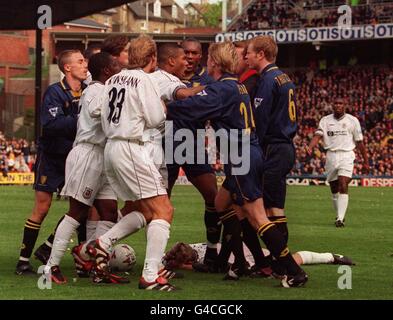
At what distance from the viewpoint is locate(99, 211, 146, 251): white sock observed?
352 inches

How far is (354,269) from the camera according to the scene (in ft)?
34.3

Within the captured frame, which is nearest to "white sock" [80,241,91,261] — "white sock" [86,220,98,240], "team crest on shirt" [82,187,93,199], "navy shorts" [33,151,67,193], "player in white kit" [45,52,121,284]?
"player in white kit" [45,52,121,284]

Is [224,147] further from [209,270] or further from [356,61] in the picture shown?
[356,61]

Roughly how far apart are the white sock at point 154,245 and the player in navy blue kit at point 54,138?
5.64ft

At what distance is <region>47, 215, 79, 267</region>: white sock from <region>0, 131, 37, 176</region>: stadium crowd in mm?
29754

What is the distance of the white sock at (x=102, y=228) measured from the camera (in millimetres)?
9766

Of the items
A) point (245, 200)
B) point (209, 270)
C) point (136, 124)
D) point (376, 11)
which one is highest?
point (376, 11)

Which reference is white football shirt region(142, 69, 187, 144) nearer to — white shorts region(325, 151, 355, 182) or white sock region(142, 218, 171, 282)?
white sock region(142, 218, 171, 282)

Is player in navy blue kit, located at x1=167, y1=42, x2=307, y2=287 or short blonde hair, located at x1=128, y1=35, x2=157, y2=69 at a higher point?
short blonde hair, located at x1=128, y1=35, x2=157, y2=69

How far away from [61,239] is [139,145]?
128 cm

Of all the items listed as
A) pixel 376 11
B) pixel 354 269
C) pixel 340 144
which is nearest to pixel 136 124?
pixel 354 269

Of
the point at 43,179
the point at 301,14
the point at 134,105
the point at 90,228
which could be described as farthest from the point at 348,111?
the point at 134,105

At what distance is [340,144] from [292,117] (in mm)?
8822

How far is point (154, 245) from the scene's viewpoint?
859cm
